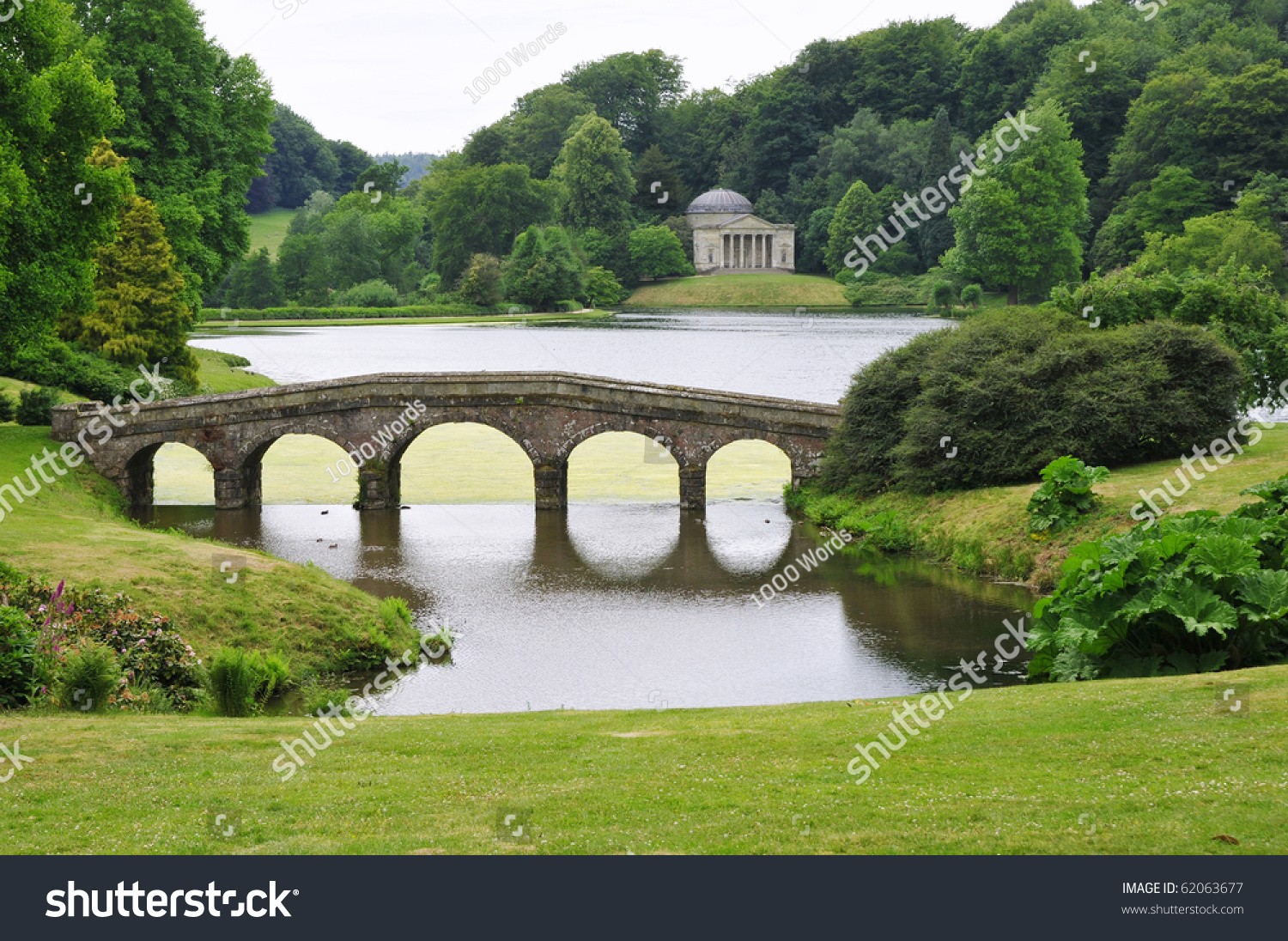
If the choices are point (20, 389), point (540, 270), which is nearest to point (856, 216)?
point (540, 270)

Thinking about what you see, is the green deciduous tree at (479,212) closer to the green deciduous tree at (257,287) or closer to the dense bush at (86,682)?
the green deciduous tree at (257,287)

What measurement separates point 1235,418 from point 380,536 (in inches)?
941

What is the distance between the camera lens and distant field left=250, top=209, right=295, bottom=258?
15600 cm

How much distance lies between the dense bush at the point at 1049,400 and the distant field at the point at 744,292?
92.9 meters

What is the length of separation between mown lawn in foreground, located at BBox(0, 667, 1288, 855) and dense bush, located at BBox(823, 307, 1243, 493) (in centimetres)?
1924

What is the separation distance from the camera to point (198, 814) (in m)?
10.4

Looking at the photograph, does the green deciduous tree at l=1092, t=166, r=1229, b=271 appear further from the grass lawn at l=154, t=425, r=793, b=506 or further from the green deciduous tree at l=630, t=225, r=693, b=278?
the green deciduous tree at l=630, t=225, r=693, b=278

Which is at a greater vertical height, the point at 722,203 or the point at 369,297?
the point at 722,203

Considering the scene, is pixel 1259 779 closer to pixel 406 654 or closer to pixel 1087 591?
pixel 1087 591

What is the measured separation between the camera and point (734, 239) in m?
147

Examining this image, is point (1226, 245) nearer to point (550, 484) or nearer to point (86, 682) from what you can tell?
point (550, 484)

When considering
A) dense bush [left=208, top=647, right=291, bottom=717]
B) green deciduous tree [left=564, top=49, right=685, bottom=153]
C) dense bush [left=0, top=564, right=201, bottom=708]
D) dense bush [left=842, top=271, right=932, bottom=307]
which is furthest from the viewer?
green deciduous tree [left=564, top=49, right=685, bottom=153]

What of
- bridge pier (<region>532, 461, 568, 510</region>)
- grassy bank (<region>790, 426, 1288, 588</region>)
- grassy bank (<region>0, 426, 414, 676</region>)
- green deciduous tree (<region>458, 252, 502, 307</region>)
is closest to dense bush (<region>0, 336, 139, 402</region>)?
bridge pier (<region>532, 461, 568, 510</region>)

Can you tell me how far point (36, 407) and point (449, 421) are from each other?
13.0m
